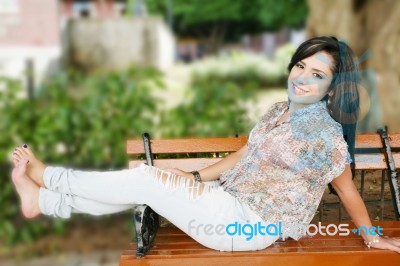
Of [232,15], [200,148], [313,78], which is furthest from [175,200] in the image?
[232,15]

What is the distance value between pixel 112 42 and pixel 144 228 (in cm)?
1975

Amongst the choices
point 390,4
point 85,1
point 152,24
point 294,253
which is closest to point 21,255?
point 294,253

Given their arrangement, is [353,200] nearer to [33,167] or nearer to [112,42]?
[33,167]

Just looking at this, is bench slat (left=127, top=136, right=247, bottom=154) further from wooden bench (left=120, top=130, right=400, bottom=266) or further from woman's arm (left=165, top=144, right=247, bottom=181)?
wooden bench (left=120, top=130, right=400, bottom=266)

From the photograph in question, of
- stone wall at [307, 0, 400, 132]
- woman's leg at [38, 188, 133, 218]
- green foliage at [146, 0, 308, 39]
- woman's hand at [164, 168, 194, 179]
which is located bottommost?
woman's leg at [38, 188, 133, 218]

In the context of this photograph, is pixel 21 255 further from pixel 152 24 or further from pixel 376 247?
pixel 152 24

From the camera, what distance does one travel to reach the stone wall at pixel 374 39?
6367mm

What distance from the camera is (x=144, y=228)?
9.18 feet

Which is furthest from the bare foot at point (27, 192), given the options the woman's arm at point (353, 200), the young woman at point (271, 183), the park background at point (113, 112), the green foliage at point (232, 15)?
the green foliage at point (232, 15)

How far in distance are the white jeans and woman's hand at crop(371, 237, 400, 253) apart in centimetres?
46

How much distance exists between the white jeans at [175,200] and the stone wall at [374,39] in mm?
3415

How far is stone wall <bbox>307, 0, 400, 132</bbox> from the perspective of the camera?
6.37 metres

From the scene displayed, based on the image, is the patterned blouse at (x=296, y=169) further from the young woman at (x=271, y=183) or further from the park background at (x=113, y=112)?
the park background at (x=113, y=112)

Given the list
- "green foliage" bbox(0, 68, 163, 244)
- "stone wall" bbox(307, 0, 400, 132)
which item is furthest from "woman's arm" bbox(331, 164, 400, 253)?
"stone wall" bbox(307, 0, 400, 132)
